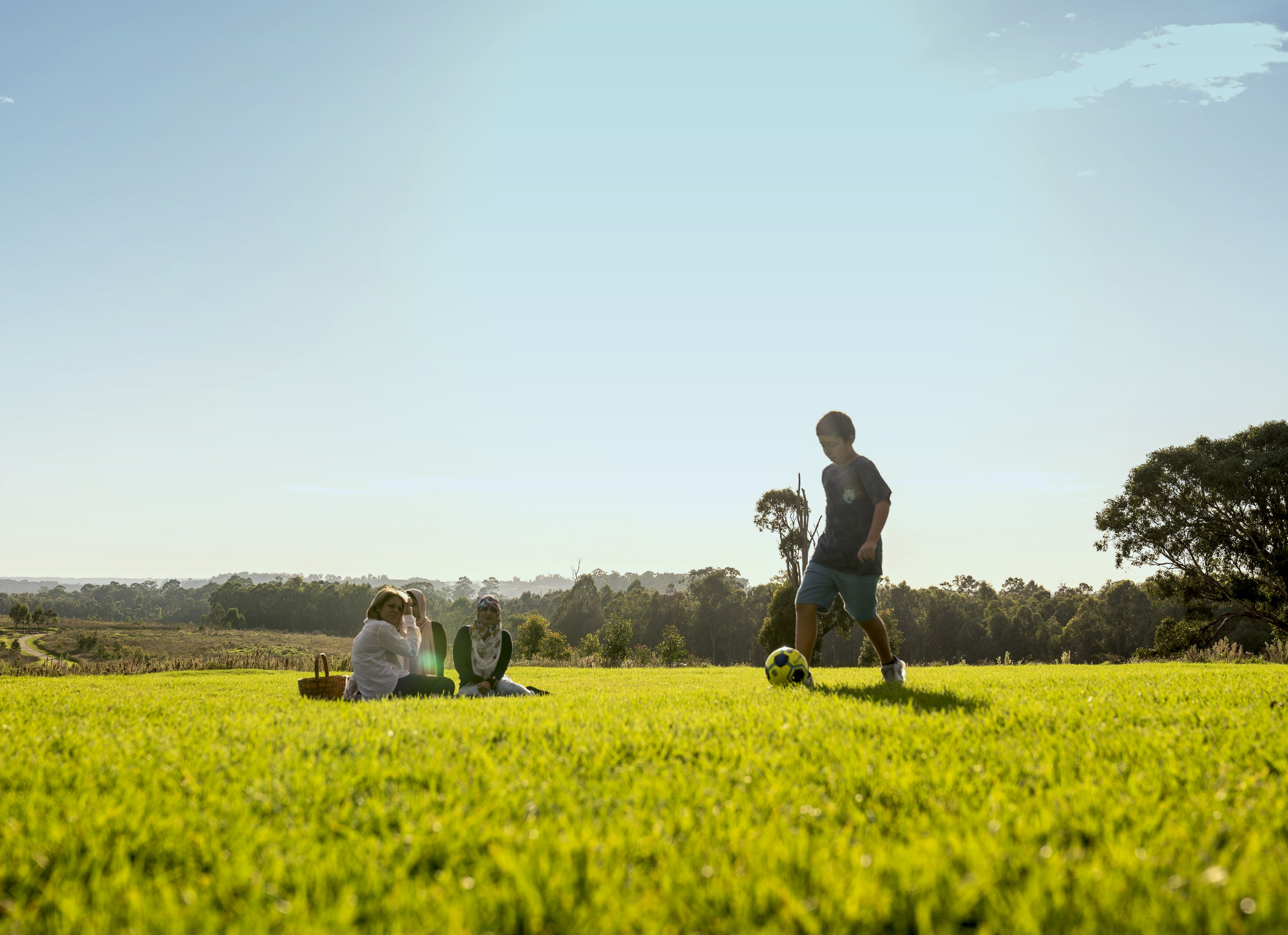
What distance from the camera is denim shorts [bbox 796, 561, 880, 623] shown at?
24.0ft

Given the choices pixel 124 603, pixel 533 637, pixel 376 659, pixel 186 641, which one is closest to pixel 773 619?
pixel 533 637

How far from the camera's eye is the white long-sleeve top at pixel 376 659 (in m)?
7.18

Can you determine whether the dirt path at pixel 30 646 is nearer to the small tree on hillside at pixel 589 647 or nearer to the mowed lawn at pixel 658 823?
the small tree on hillside at pixel 589 647

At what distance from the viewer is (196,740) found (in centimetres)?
387

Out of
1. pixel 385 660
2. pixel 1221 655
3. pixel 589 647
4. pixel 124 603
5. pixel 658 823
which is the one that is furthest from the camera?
pixel 124 603

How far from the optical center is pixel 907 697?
213 inches

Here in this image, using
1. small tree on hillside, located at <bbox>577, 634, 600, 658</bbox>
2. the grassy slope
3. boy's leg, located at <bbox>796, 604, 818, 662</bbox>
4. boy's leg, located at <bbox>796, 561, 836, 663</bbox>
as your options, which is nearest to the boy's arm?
boy's leg, located at <bbox>796, 561, 836, 663</bbox>

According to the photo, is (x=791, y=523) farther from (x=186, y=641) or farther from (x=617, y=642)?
(x=186, y=641)

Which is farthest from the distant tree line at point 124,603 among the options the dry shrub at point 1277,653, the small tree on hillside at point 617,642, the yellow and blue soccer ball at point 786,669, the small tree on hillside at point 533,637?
the dry shrub at point 1277,653

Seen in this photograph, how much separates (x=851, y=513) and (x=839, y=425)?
101cm

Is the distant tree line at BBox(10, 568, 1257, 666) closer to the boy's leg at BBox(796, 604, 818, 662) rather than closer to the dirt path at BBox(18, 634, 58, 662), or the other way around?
the boy's leg at BBox(796, 604, 818, 662)

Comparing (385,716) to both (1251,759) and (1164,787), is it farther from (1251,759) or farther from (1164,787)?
(1251,759)

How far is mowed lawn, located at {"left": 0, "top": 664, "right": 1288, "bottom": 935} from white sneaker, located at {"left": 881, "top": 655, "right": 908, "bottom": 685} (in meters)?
2.82

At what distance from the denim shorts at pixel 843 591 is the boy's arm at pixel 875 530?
274 millimetres
